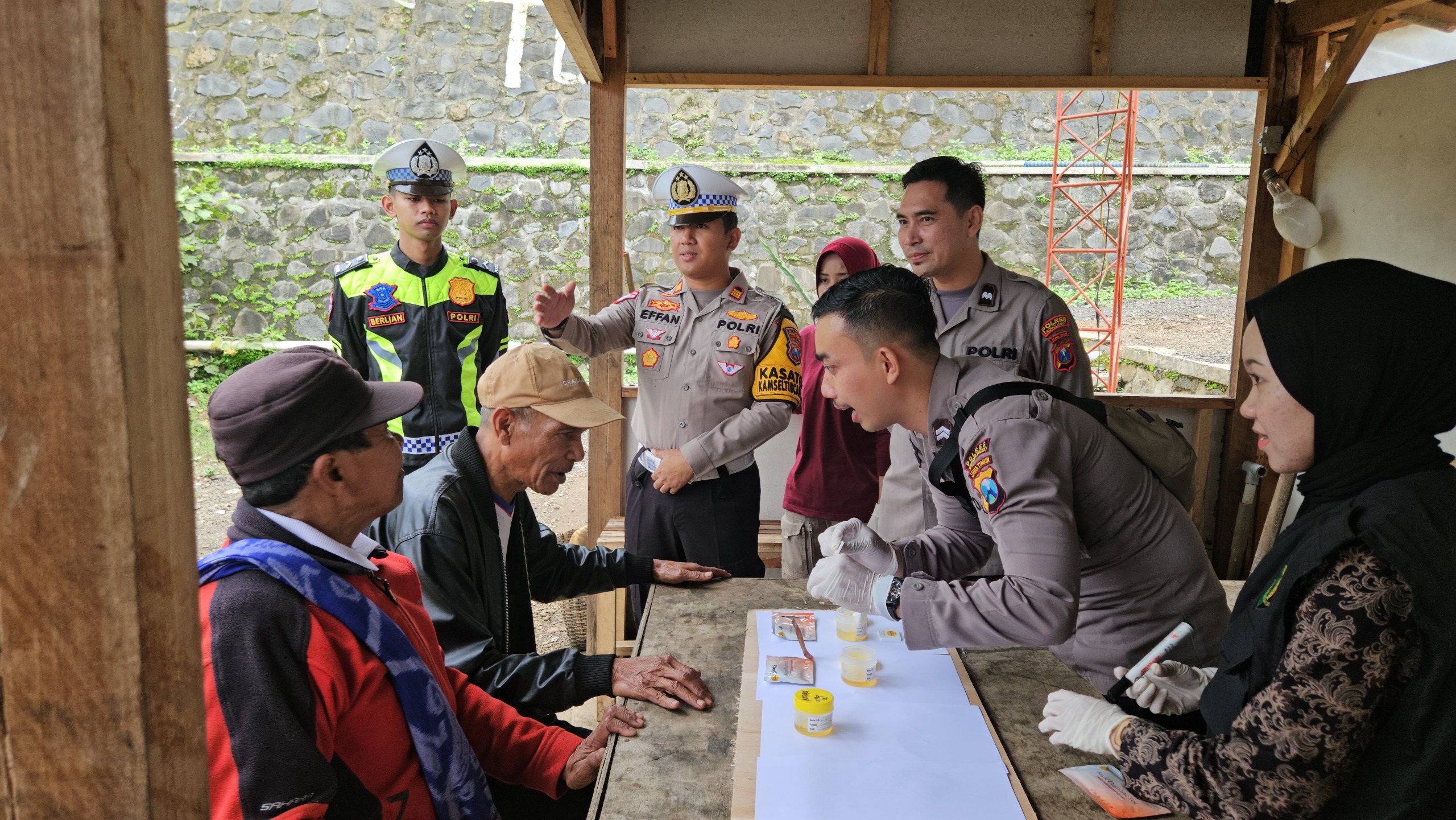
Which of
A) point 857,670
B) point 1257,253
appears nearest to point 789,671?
point 857,670

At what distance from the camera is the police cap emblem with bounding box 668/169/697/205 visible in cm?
328

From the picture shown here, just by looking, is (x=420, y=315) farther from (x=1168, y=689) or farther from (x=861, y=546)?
(x=1168, y=689)

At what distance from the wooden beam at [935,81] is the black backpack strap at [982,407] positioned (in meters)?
2.84

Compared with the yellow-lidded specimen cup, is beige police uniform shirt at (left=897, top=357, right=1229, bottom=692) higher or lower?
higher

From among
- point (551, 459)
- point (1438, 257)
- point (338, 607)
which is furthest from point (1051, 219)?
point (338, 607)

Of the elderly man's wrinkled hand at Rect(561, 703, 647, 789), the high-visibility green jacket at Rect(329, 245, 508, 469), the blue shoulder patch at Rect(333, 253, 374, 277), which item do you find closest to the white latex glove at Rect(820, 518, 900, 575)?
the elderly man's wrinkled hand at Rect(561, 703, 647, 789)

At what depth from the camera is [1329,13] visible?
159 inches

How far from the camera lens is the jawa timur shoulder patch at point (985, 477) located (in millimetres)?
1655

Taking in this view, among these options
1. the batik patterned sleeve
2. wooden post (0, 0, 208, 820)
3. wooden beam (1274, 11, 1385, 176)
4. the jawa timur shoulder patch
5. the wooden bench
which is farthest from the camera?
wooden beam (1274, 11, 1385, 176)

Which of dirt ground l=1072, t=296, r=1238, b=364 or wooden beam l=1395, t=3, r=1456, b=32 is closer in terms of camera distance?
wooden beam l=1395, t=3, r=1456, b=32

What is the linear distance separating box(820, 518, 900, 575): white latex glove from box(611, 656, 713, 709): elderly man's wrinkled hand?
1.50ft

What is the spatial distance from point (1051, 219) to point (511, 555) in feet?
28.5

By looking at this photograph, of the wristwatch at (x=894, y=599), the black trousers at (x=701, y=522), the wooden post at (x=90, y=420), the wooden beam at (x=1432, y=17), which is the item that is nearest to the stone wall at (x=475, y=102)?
the wooden beam at (x=1432, y=17)

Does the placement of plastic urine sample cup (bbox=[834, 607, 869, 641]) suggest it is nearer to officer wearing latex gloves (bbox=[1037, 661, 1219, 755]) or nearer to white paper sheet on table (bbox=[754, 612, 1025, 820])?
white paper sheet on table (bbox=[754, 612, 1025, 820])
